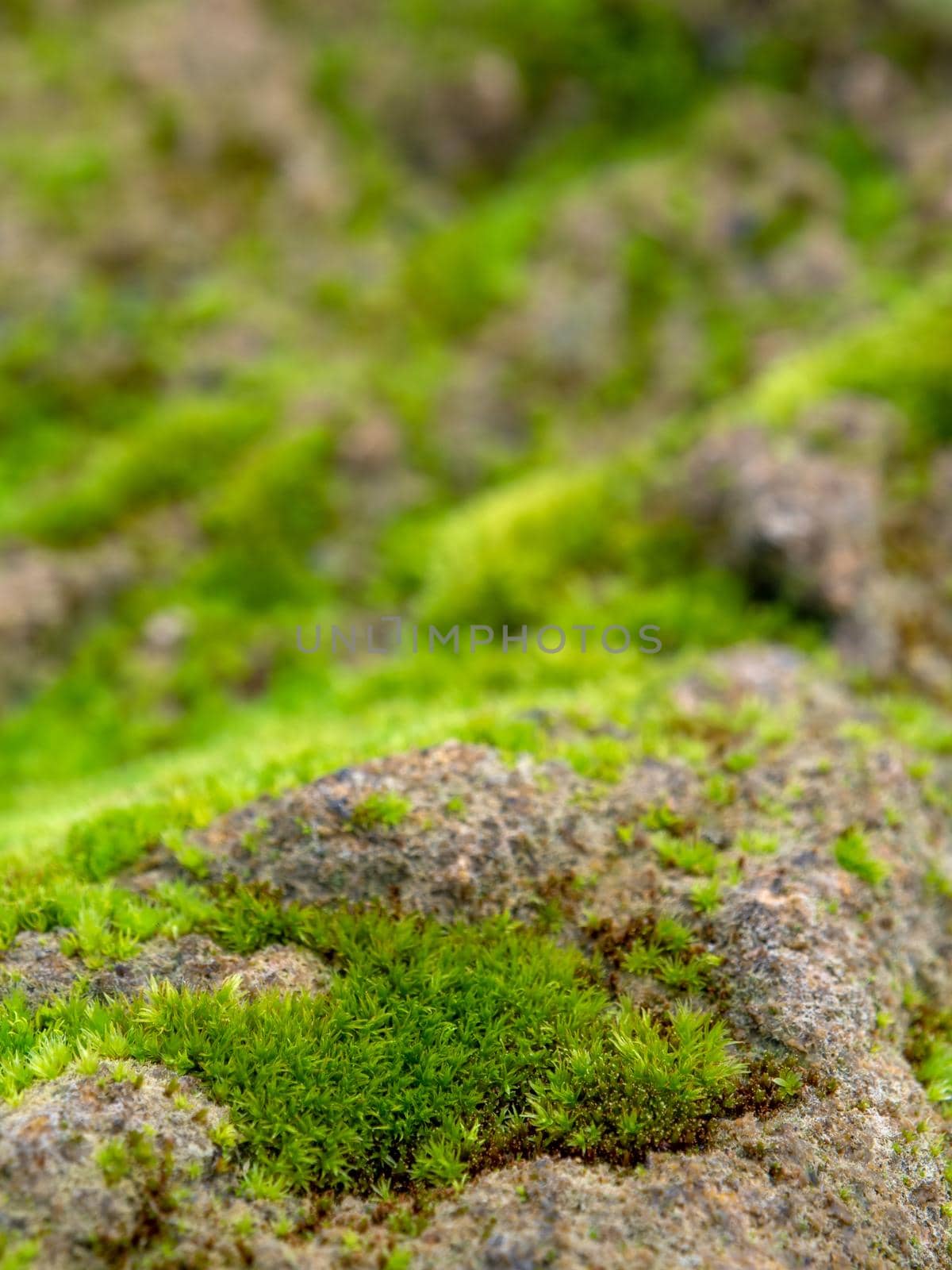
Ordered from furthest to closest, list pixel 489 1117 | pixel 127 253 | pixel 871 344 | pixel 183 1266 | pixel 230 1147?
pixel 127 253
pixel 871 344
pixel 489 1117
pixel 230 1147
pixel 183 1266

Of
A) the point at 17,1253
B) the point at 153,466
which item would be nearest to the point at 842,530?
the point at 17,1253

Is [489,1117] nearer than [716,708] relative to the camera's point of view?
Yes

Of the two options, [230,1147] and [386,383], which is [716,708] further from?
[386,383]

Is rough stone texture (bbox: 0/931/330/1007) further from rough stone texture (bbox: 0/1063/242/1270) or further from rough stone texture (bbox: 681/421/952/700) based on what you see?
rough stone texture (bbox: 681/421/952/700)

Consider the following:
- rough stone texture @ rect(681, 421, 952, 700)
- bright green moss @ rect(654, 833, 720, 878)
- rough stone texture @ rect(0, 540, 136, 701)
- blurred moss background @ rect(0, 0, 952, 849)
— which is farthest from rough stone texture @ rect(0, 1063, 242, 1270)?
rough stone texture @ rect(0, 540, 136, 701)

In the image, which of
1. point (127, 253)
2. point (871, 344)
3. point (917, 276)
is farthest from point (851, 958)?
point (127, 253)

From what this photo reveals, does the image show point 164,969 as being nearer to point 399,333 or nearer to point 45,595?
point 45,595

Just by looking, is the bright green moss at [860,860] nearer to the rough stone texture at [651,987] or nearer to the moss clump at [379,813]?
the rough stone texture at [651,987]
